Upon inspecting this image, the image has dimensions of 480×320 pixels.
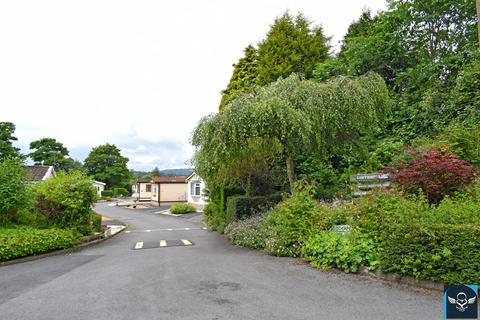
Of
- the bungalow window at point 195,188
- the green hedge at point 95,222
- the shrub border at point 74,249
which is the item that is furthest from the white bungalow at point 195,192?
the green hedge at point 95,222

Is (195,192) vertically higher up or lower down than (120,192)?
lower down

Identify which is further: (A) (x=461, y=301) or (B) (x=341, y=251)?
(B) (x=341, y=251)

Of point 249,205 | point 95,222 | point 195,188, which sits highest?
point 195,188

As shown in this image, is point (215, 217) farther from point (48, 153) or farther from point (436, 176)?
point (48, 153)

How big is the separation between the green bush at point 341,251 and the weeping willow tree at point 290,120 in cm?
429

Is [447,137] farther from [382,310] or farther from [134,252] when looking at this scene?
[134,252]

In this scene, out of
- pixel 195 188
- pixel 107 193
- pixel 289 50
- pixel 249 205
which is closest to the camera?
pixel 249 205

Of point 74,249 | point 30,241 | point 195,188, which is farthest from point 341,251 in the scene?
point 195,188

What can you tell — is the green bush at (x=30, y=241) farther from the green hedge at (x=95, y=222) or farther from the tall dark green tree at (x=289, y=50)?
the tall dark green tree at (x=289, y=50)

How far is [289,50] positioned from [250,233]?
1422 centimetres

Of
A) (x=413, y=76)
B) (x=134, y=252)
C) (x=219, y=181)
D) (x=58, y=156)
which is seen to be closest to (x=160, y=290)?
(x=134, y=252)

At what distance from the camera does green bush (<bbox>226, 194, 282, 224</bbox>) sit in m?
13.8

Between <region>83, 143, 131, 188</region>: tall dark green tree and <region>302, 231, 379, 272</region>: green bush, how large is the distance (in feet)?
191

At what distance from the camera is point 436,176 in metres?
7.96
